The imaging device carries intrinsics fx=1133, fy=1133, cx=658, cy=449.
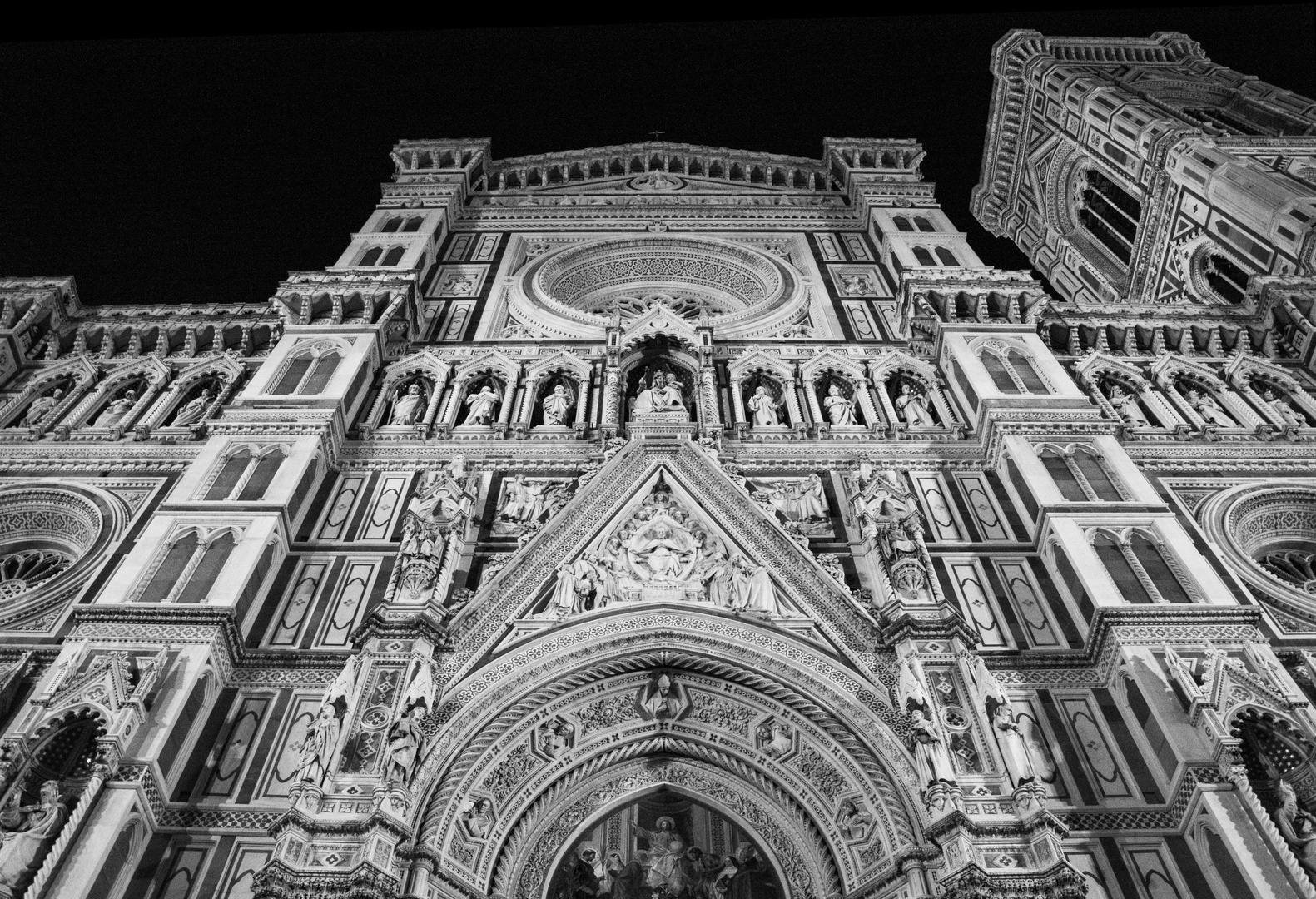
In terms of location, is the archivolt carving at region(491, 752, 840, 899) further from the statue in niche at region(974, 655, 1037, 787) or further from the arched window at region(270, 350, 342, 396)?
the arched window at region(270, 350, 342, 396)

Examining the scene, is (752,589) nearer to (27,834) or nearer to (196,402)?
(27,834)

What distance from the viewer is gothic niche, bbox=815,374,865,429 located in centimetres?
1390

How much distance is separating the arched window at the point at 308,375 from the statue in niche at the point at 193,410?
123 cm

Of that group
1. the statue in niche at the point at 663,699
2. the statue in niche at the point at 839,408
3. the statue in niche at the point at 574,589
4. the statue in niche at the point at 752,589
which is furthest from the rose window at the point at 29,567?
the statue in niche at the point at 839,408

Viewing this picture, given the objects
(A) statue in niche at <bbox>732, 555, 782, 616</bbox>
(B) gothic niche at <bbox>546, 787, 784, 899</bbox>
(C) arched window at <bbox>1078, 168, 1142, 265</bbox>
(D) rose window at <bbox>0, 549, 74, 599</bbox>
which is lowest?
(B) gothic niche at <bbox>546, 787, 784, 899</bbox>

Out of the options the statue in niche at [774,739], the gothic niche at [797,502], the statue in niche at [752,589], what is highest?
the gothic niche at [797,502]

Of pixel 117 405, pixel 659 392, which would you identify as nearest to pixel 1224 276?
pixel 659 392

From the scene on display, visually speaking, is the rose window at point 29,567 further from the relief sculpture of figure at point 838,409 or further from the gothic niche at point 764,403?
the relief sculpture of figure at point 838,409

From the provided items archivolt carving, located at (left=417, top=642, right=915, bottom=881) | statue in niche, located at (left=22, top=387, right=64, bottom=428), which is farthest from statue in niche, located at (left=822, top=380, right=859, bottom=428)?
statue in niche, located at (left=22, top=387, right=64, bottom=428)

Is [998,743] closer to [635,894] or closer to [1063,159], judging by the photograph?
[635,894]

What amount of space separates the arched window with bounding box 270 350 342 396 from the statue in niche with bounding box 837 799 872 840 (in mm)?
7993

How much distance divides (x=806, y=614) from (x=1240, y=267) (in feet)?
45.0

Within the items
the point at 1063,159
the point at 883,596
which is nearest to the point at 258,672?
the point at 883,596

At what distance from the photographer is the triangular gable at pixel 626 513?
9891mm
